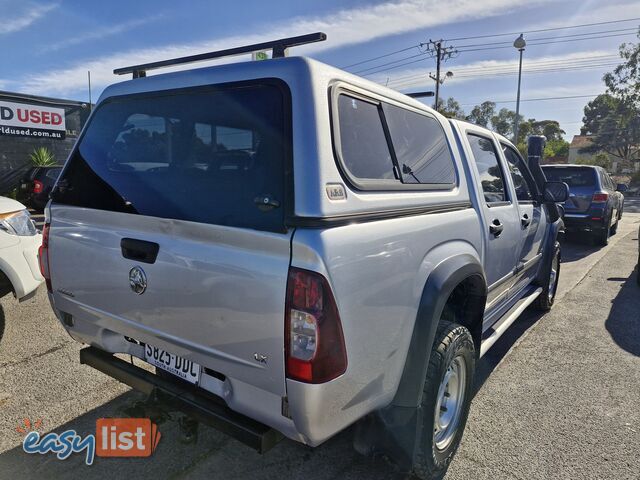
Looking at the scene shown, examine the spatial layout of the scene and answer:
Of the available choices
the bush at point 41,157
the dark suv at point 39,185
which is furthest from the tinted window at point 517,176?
the bush at point 41,157

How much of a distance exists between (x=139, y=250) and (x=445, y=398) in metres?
1.81

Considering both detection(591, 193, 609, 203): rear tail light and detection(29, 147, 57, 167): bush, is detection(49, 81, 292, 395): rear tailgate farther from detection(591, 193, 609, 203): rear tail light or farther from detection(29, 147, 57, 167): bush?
detection(29, 147, 57, 167): bush

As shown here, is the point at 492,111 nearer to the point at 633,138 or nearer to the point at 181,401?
the point at 633,138

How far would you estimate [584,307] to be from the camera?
5586mm

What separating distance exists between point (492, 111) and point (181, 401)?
87479 millimetres

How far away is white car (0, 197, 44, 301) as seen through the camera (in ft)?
12.3

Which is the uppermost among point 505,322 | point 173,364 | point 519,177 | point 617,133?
point 617,133

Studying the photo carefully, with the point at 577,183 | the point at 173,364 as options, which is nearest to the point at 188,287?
the point at 173,364

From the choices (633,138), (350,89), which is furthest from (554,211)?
(633,138)

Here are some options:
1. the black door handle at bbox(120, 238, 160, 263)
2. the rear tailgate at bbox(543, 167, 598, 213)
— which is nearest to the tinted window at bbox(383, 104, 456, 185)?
the black door handle at bbox(120, 238, 160, 263)

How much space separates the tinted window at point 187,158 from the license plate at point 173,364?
0.66m

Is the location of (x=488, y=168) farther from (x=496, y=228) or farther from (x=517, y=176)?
(x=517, y=176)

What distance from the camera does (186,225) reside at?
1.99m

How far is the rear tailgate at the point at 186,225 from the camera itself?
1790 mm
